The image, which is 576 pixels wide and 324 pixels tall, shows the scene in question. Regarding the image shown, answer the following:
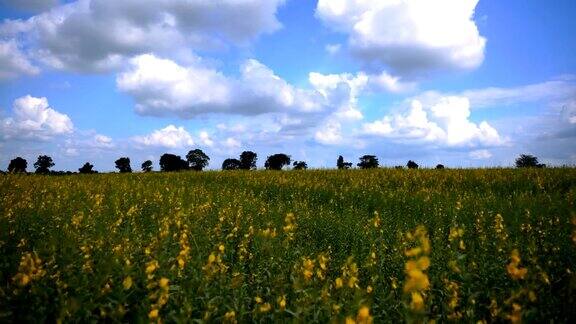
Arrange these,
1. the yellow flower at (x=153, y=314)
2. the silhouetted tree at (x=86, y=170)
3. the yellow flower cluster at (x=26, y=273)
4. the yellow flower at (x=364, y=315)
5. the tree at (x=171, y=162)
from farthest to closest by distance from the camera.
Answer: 1. the tree at (x=171, y=162)
2. the silhouetted tree at (x=86, y=170)
3. the yellow flower cluster at (x=26, y=273)
4. the yellow flower at (x=153, y=314)
5. the yellow flower at (x=364, y=315)

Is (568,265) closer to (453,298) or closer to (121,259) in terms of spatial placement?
(453,298)

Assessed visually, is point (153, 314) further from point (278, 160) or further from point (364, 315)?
point (278, 160)

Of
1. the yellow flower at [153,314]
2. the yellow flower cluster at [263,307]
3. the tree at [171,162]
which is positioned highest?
the tree at [171,162]

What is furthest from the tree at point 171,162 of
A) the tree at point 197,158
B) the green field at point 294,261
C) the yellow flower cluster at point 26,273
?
the yellow flower cluster at point 26,273

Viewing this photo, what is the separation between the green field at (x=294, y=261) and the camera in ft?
11.9

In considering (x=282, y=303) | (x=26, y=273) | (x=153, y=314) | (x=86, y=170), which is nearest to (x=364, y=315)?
(x=282, y=303)

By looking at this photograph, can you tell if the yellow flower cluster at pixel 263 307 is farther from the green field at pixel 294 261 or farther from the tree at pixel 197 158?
the tree at pixel 197 158

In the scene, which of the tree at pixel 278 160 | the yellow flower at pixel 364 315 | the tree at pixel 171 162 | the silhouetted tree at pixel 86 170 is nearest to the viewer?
the yellow flower at pixel 364 315

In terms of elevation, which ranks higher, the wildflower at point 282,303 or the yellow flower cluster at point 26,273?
the yellow flower cluster at point 26,273

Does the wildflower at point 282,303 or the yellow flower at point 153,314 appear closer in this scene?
the yellow flower at point 153,314

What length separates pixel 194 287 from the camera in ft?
14.2

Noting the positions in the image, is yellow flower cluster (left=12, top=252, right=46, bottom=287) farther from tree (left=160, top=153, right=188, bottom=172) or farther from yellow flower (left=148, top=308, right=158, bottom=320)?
tree (left=160, top=153, right=188, bottom=172)

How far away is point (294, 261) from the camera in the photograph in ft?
20.2

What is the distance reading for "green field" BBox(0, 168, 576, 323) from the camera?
11.9ft
